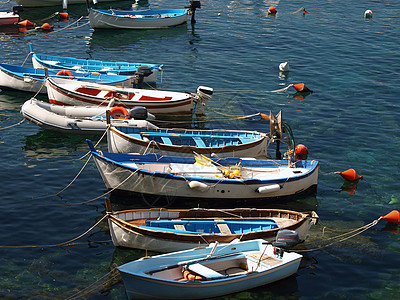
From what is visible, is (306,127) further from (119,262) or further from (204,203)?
(119,262)

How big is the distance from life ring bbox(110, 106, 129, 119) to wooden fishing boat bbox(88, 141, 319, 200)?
6006mm

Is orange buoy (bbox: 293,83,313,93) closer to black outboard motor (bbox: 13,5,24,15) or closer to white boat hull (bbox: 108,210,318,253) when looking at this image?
white boat hull (bbox: 108,210,318,253)

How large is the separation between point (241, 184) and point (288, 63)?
2270 centimetres

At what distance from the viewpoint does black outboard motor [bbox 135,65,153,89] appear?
36.4 m

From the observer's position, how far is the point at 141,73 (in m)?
36.4

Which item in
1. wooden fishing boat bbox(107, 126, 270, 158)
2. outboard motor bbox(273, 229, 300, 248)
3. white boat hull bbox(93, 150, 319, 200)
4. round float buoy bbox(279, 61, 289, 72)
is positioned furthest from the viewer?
round float buoy bbox(279, 61, 289, 72)

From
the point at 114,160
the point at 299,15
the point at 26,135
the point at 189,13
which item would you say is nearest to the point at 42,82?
the point at 26,135

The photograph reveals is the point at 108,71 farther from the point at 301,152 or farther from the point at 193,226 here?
the point at 193,226

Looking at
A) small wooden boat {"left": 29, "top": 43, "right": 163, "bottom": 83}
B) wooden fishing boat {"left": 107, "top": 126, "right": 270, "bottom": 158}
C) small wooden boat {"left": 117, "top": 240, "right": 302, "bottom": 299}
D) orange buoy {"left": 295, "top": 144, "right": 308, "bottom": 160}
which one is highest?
small wooden boat {"left": 29, "top": 43, "right": 163, "bottom": 83}

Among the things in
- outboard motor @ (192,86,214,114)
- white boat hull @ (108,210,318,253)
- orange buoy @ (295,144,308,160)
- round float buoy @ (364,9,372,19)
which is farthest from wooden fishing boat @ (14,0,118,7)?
white boat hull @ (108,210,318,253)

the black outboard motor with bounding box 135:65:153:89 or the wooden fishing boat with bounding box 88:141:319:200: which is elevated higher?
the black outboard motor with bounding box 135:65:153:89

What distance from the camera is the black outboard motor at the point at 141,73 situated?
36438mm

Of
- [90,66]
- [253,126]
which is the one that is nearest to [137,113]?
[253,126]

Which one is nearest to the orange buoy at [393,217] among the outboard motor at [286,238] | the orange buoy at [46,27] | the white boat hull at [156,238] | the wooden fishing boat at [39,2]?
the white boat hull at [156,238]
